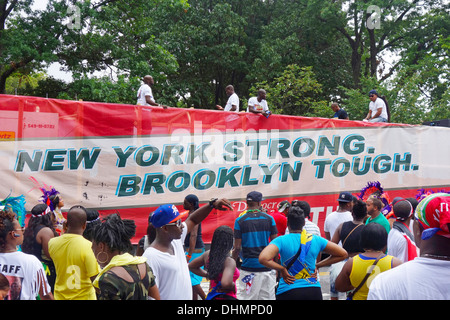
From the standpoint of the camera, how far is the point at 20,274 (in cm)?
348

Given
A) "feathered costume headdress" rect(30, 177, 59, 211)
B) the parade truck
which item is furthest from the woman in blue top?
the parade truck

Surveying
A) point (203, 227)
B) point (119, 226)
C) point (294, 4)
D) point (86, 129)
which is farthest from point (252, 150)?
point (294, 4)

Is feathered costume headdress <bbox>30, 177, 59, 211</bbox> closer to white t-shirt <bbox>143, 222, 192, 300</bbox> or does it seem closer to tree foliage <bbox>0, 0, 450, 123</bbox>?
white t-shirt <bbox>143, 222, 192, 300</bbox>

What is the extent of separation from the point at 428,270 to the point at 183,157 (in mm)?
7208

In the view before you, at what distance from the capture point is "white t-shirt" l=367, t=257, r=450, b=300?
231cm

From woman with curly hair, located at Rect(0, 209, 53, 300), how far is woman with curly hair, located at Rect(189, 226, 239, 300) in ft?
5.07

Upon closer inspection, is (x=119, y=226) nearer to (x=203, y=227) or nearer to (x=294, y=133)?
(x=203, y=227)

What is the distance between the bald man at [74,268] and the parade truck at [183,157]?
4245mm

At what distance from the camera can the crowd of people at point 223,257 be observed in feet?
7.78

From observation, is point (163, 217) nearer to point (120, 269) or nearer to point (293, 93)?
Answer: point (120, 269)

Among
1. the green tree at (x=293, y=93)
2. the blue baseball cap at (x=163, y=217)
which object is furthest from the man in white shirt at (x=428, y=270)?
the green tree at (x=293, y=93)

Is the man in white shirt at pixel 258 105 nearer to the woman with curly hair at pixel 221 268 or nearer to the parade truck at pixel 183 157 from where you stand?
the parade truck at pixel 183 157

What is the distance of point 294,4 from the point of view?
28.4 m

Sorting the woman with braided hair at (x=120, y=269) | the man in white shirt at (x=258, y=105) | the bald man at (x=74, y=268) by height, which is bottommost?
the bald man at (x=74, y=268)
